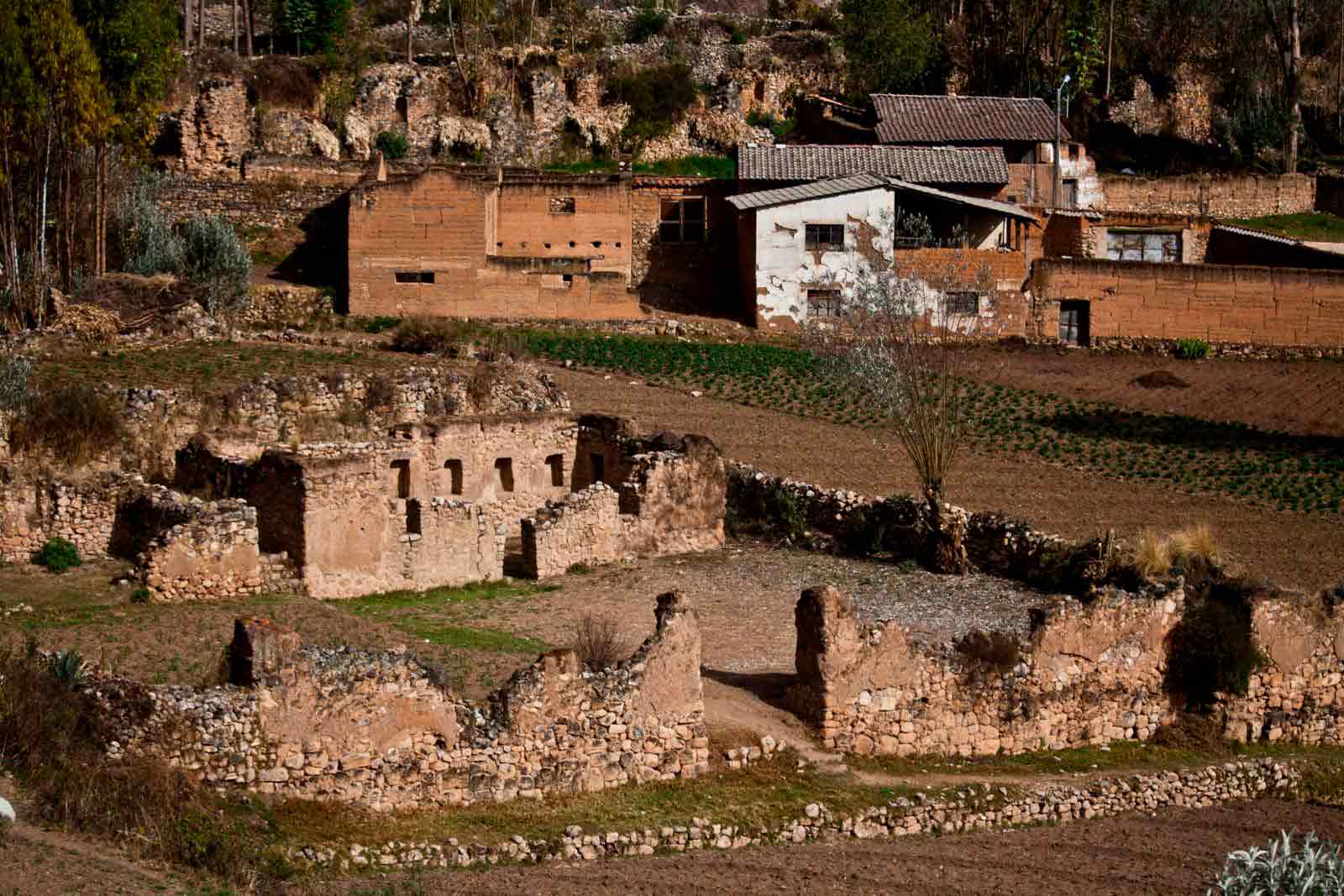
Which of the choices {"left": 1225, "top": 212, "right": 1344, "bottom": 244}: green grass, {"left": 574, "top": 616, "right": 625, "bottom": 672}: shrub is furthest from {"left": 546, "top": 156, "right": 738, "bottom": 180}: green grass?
{"left": 574, "top": 616, "right": 625, "bottom": 672}: shrub

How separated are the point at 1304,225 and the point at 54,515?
45.8 meters

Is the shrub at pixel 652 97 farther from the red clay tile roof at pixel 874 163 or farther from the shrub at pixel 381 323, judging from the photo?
the shrub at pixel 381 323

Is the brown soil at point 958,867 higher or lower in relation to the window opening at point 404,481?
lower

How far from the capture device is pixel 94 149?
4875 centimetres

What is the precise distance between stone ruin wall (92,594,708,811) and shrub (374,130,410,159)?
132 ft

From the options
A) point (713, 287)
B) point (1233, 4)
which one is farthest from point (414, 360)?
point (1233, 4)

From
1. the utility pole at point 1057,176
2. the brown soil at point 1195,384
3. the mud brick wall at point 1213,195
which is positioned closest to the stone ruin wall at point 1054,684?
the brown soil at point 1195,384

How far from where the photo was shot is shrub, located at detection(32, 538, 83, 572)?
27891 millimetres

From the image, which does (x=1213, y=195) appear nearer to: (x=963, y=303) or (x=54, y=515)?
(x=963, y=303)

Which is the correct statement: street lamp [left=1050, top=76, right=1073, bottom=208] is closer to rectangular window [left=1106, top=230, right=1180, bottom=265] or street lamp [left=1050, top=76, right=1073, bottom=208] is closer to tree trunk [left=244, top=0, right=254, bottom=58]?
rectangular window [left=1106, top=230, right=1180, bottom=265]

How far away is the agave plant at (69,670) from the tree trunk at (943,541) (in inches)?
526

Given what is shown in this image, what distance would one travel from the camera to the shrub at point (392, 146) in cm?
6147

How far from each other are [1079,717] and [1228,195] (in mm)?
44463

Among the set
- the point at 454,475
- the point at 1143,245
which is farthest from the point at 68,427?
the point at 1143,245
